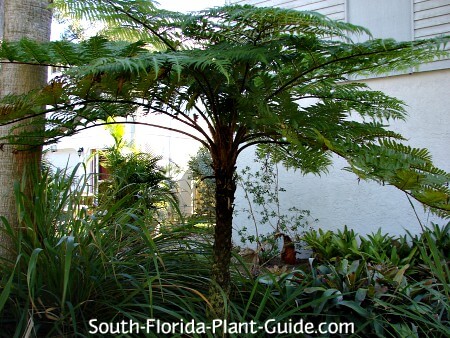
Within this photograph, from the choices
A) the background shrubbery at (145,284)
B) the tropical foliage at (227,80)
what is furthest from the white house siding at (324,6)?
the background shrubbery at (145,284)

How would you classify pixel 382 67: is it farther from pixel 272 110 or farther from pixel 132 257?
pixel 132 257

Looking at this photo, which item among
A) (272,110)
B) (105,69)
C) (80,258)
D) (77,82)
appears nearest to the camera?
(105,69)

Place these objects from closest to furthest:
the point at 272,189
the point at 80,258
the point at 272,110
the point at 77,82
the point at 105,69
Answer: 1. the point at 105,69
2. the point at 77,82
3. the point at 272,110
4. the point at 80,258
5. the point at 272,189

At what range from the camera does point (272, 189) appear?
5.75 metres

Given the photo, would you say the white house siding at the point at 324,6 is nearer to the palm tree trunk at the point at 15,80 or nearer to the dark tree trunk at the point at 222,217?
the palm tree trunk at the point at 15,80

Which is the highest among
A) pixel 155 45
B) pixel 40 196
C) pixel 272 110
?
pixel 155 45

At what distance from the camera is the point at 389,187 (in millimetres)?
4844

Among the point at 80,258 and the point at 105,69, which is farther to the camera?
the point at 80,258

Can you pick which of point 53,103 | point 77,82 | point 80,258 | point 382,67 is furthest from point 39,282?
point 382,67

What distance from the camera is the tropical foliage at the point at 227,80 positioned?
172 cm

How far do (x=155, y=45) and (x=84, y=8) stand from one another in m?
0.45

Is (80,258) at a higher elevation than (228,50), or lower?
lower

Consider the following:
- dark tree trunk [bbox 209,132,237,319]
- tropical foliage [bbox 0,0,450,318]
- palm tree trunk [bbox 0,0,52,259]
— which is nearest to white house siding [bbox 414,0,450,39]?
tropical foliage [bbox 0,0,450,318]

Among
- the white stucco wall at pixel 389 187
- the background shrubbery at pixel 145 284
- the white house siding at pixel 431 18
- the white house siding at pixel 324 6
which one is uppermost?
the white house siding at pixel 324 6
